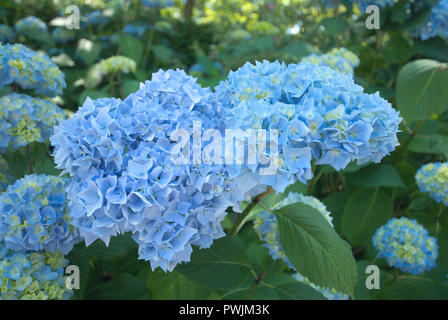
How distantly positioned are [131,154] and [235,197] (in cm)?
24

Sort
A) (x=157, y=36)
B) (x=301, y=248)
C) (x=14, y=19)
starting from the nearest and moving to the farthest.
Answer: (x=301, y=248) < (x=14, y=19) < (x=157, y=36)

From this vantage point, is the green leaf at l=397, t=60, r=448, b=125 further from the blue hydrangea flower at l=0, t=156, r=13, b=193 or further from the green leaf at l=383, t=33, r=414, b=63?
the blue hydrangea flower at l=0, t=156, r=13, b=193

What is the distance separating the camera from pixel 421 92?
1.47 m

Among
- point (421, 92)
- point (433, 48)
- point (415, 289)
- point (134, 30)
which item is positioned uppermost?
point (134, 30)

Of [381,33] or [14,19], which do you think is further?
[14,19]

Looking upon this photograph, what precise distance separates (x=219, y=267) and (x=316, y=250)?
1.11ft

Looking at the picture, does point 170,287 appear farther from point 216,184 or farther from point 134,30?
point 134,30

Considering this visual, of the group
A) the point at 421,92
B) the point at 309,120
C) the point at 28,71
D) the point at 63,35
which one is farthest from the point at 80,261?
the point at 63,35

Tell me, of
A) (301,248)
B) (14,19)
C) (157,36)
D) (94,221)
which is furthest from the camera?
(157,36)

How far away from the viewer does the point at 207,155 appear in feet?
2.80

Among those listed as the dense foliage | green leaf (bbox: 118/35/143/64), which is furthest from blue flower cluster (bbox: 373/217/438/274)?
green leaf (bbox: 118/35/143/64)

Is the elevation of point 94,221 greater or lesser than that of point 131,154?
lesser
